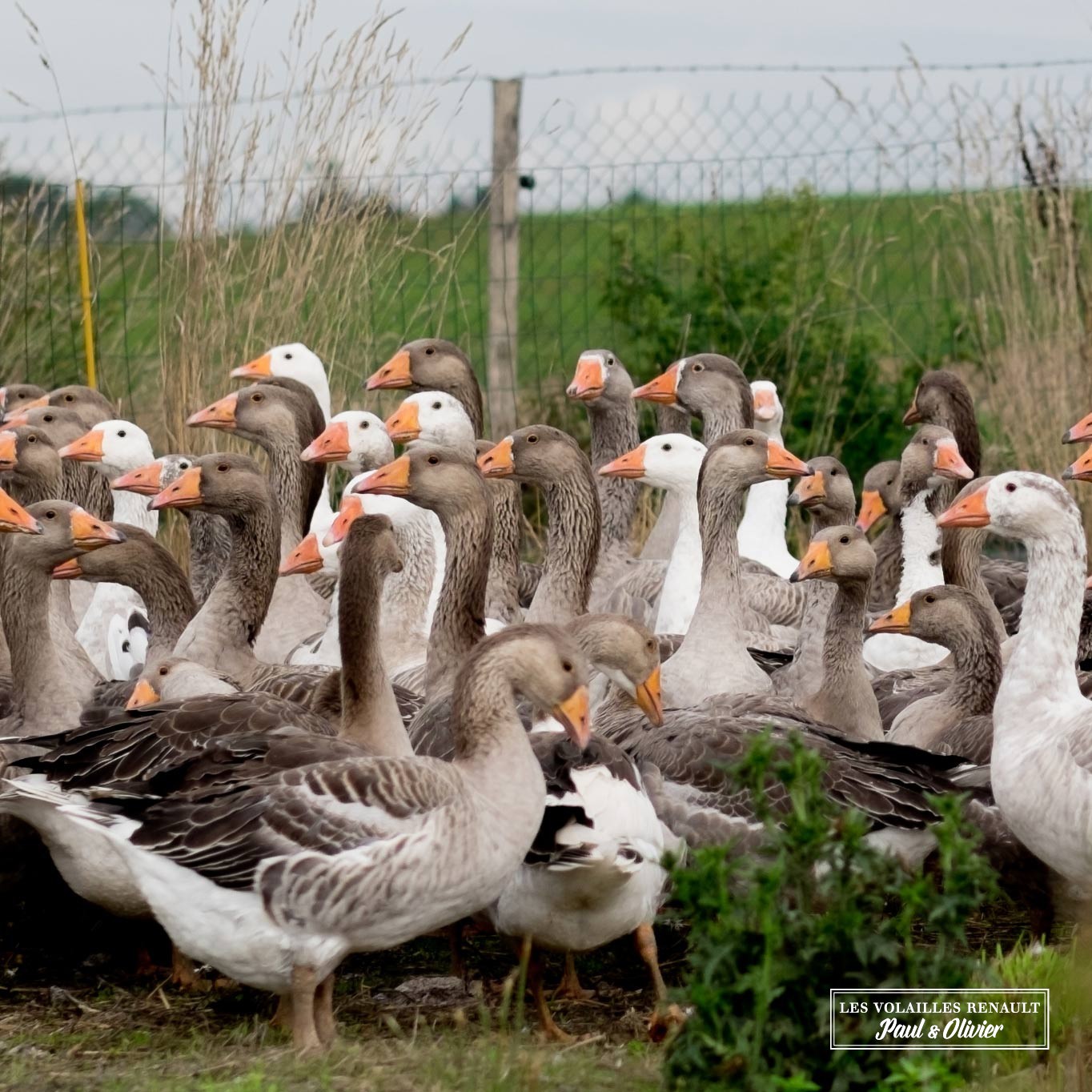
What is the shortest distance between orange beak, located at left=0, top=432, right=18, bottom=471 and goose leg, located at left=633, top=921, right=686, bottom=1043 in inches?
181

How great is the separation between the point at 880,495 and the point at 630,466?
1631mm

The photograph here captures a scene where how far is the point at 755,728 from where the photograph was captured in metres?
6.08

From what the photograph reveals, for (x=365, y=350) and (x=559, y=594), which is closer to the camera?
(x=559, y=594)

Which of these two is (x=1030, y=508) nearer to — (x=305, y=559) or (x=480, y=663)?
(x=480, y=663)

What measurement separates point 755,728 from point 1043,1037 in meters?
1.66

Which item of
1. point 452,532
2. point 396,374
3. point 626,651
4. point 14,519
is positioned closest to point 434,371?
point 396,374

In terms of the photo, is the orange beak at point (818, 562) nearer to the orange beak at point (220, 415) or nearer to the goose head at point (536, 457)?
the goose head at point (536, 457)

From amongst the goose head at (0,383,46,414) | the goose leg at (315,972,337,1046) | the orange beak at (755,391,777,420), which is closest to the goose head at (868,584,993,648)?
the goose leg at (315,972,337,1046)

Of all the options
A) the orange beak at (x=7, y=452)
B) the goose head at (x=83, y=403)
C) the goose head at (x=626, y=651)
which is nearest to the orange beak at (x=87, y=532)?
the orange beak at (x=7, y=452)

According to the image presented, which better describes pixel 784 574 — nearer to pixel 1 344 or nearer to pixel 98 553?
pixel 98 553

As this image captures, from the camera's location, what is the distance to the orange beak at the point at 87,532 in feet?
24.8

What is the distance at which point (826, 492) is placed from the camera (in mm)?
9344

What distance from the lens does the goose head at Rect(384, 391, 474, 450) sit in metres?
9.45

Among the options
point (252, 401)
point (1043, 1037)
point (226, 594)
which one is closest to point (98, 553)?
point (226, 594)
